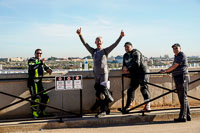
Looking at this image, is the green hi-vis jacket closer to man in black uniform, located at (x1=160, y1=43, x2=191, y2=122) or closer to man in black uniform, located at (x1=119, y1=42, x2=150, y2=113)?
man in black uniform, located at (x1=119, y1=42, x2=150, y2=113)

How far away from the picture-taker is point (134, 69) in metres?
6.14

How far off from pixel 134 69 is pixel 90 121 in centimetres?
173

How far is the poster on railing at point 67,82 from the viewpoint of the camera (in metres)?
5.64

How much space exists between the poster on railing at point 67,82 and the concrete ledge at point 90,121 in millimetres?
→ 771

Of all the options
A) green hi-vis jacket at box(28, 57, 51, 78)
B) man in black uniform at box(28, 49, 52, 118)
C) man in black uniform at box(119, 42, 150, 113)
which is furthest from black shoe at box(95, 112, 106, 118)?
green hi-vis jacket at box(28, 57, 51, 78)

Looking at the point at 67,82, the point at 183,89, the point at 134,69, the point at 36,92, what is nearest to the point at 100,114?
the point at 67,82

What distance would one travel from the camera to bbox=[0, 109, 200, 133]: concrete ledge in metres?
5.34

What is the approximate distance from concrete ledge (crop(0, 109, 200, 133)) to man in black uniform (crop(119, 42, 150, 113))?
30 cm

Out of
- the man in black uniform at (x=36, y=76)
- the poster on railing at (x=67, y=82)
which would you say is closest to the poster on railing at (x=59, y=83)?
the poster on railing at (x=67, y=82)

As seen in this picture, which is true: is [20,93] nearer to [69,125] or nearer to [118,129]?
[69,125]

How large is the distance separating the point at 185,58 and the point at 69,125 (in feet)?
10.3

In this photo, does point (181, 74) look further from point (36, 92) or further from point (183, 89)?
point (36, 92)

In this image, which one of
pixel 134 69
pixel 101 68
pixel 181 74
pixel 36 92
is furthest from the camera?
A: pixel 134 69

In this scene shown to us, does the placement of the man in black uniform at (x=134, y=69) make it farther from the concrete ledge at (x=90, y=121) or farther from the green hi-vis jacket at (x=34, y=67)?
the green hi-vis jacket at (x=34, y=67)
